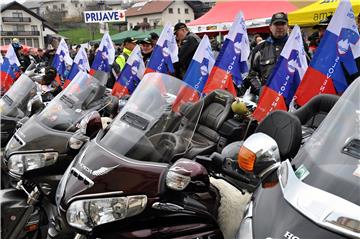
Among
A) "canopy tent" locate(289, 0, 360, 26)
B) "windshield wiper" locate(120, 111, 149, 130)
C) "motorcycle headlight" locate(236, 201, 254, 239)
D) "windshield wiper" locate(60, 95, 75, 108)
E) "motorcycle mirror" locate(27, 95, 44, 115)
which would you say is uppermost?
"canopy tent" locate(289, 0, 360, 26)

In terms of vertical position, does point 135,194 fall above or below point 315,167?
below

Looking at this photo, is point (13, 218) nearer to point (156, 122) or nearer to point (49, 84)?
point (156, 122)

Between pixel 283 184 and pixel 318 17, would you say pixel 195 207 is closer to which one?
pixel 283 184

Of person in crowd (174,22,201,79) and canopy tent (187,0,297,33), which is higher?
canopy tent (187,0,297,33)

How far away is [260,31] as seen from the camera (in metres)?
15.6

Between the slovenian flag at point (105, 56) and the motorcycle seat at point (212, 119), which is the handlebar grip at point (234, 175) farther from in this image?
the slovenian flag at point (105, 56)

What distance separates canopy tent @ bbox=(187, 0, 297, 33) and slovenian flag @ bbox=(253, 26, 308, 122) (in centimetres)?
938

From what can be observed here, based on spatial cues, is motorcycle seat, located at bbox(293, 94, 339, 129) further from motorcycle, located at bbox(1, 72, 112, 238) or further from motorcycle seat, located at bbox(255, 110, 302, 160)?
motorcycle, located at bbox(1, 72, 112, 238)

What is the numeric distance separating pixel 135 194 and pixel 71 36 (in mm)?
42553

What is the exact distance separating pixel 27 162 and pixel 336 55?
293 centimetres

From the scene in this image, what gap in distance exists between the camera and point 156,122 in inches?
101

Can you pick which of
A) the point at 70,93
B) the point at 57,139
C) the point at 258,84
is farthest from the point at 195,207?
the point at 258,84

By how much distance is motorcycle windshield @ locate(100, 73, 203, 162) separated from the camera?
2457 millimetres

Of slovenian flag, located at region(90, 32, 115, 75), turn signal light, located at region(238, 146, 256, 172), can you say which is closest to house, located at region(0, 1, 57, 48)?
slovenian flag, located at region(90, 32, 115, 75)
